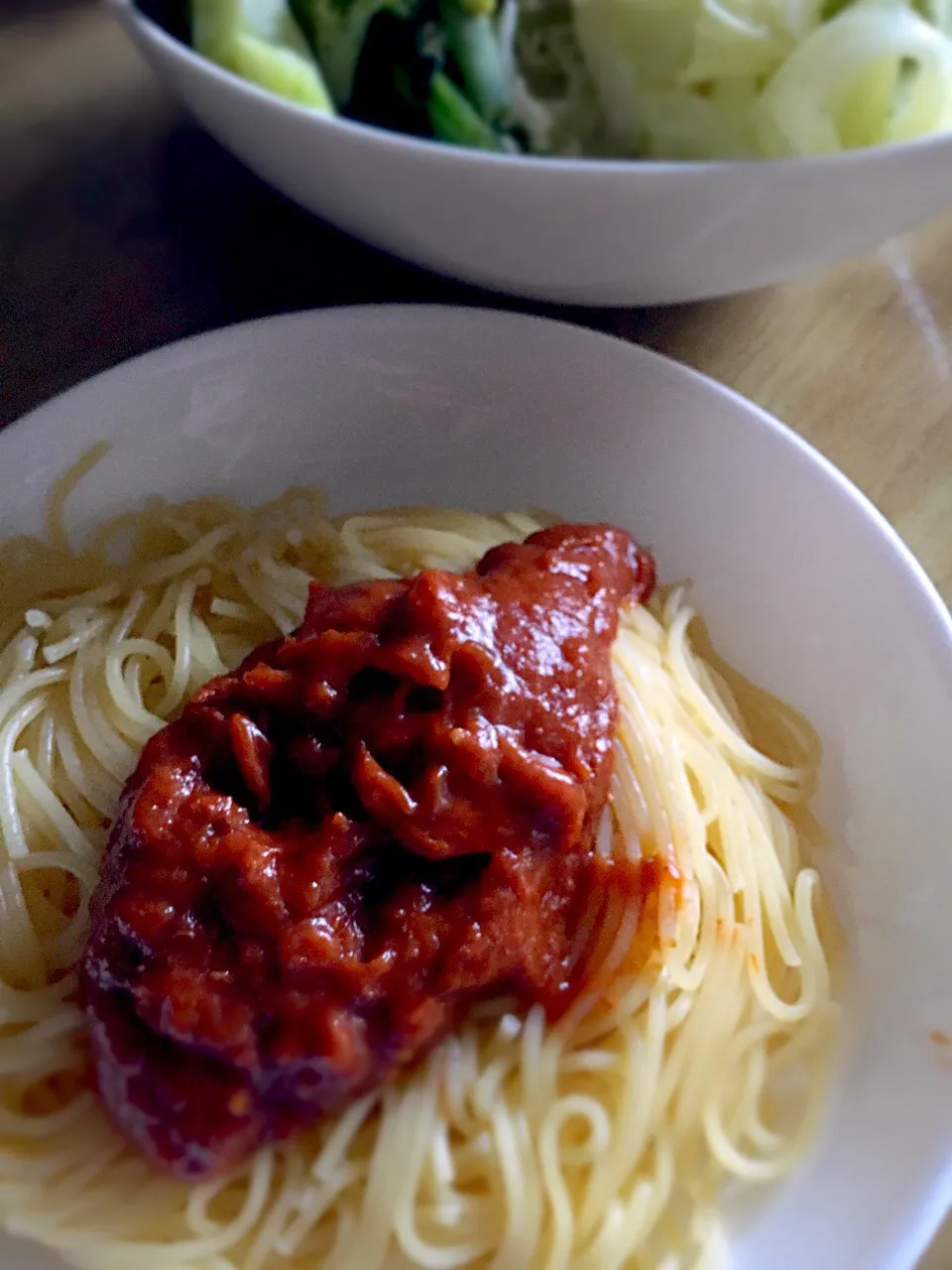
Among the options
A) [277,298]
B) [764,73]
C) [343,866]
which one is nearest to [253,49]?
[277,298]

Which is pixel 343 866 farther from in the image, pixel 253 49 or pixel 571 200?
pixel 253 49

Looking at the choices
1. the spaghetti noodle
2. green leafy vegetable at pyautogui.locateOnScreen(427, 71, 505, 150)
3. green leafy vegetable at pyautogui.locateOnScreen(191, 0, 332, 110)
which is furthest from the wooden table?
the spaghetti noodle

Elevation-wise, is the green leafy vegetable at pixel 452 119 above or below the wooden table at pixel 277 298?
above

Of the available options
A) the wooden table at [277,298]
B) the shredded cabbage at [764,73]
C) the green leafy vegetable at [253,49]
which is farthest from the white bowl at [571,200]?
the wooden table at [277,298]

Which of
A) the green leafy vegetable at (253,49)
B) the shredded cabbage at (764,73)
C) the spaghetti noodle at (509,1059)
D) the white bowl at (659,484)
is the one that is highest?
the shredded cabbage at (764,73)

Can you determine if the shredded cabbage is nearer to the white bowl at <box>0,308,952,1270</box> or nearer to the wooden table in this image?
the wooden table

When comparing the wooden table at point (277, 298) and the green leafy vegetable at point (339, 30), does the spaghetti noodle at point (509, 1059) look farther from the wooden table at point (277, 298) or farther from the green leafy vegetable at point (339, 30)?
the green leafy vegetable at point (339, 30)
